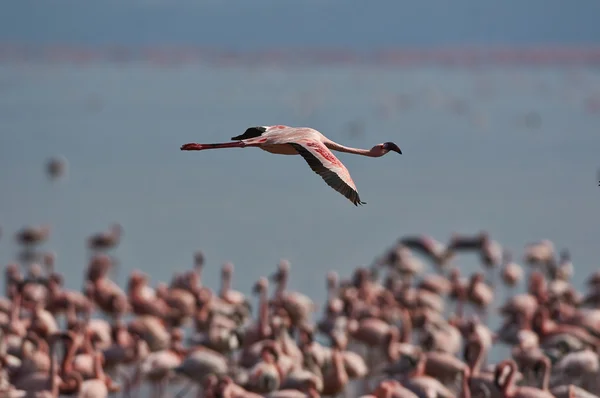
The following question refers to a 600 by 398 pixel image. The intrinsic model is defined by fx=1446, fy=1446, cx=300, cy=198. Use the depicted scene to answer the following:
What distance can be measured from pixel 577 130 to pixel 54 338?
93.9ft

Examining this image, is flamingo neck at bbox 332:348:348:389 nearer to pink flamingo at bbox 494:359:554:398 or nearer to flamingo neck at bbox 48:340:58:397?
pink flamingo at bbox 494:359:554:398

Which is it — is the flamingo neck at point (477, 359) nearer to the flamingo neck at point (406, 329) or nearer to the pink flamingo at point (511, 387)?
the pink flamingo at point (511, 387)

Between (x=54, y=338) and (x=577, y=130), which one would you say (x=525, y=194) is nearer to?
(x=577, y=130)

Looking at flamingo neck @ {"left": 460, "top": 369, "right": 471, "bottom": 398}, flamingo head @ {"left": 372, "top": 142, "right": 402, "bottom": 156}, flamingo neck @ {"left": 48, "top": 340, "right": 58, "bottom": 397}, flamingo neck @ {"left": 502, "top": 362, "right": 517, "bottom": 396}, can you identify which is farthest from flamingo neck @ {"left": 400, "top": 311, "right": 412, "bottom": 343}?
flamingo head @ {"left": 372, "top": 142, "right": 402, "bottom": 156}

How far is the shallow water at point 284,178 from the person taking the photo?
19312 millimetres

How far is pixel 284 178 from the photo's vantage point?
27281 millimetres

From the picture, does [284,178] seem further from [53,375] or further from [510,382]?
[510,382]

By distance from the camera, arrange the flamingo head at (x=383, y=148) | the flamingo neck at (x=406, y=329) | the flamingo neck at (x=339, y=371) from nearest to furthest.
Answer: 1. the flamingo head at (x=383, y=148)
2. the flamingo neck at (x=339, y=371)
3. the flamingo neck at (x=406, y=329)

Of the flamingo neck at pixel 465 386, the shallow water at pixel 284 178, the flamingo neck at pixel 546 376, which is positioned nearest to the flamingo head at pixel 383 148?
the flamingo neck at pixel 465 386

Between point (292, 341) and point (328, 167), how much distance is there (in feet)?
16.9

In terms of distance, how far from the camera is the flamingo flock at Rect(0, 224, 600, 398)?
10250mm

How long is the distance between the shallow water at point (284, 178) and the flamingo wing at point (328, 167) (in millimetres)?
9235

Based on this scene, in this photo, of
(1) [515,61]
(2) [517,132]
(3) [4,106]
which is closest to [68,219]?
(2) [517,132]

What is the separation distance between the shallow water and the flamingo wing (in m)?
9.23
